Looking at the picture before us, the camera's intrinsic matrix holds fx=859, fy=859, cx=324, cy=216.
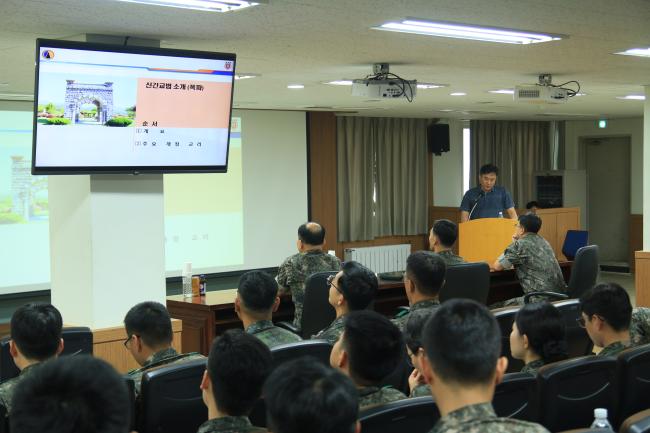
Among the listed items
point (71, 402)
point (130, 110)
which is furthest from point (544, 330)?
point (130, 110)

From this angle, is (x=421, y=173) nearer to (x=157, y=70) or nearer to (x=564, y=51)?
(x=564, y=51)

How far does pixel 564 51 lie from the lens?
6.11 metres

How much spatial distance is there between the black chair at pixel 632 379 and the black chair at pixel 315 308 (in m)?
2.52

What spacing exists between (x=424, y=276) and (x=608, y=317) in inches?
41.7

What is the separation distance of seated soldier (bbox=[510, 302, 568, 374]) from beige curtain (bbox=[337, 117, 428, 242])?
8876mm

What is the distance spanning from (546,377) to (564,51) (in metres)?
3.57

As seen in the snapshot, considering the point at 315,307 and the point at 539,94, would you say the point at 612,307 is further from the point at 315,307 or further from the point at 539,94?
the point at 539,94

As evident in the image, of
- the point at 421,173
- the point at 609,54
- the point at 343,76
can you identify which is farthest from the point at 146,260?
the point at 421,173

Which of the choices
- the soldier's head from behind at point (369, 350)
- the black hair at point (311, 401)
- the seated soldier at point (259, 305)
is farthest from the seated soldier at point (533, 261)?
the black hair at point (311, 401)

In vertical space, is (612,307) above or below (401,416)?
above

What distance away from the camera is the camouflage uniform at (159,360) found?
11.4ft

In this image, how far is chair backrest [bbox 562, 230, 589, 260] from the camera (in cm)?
1180

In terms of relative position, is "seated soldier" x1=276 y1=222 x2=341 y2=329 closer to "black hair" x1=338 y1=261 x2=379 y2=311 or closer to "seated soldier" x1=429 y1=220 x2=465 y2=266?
"seated soldier" x1=429 y1=220 x2=465 y2=266

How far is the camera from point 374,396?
2.76 metres
